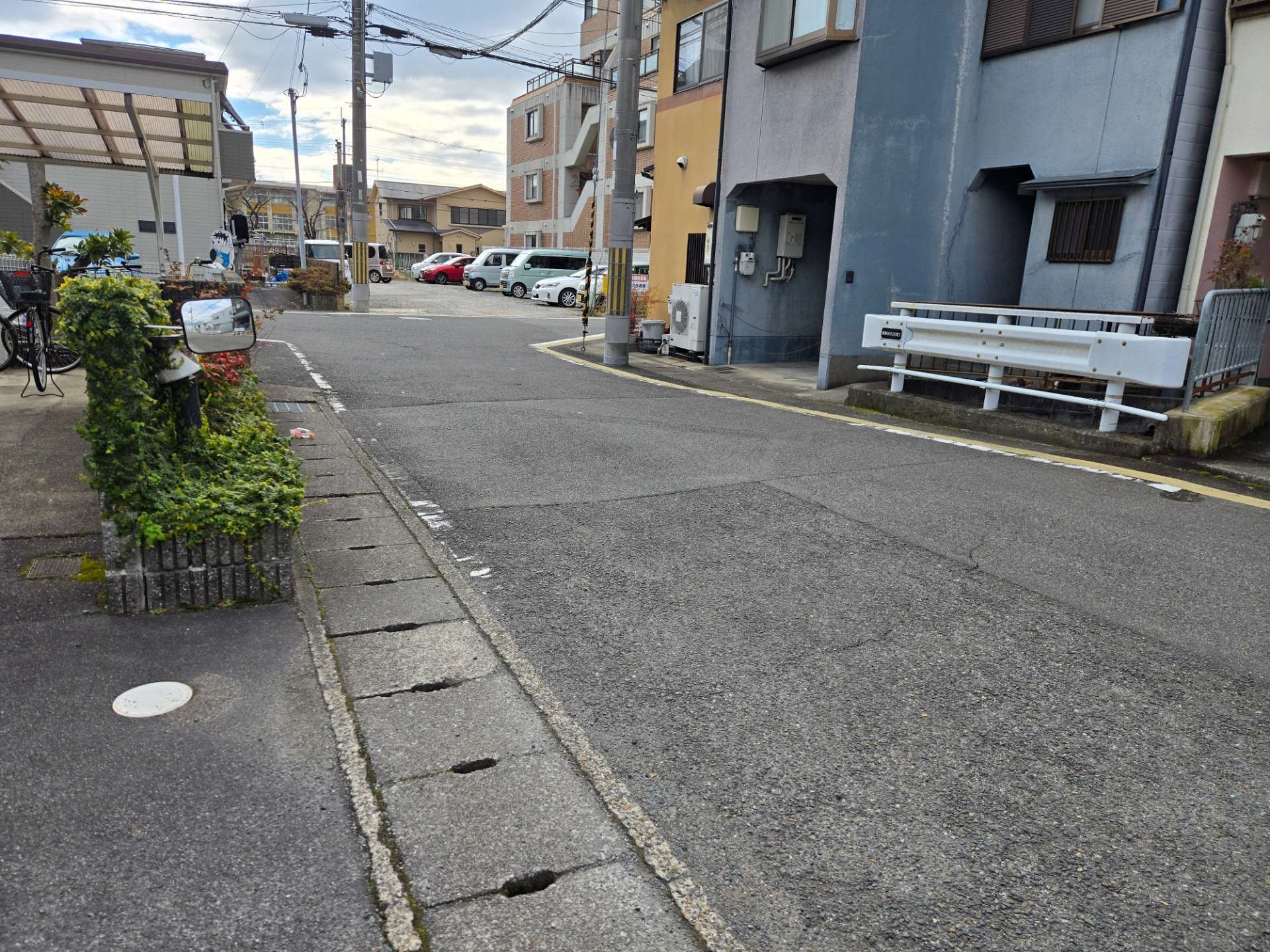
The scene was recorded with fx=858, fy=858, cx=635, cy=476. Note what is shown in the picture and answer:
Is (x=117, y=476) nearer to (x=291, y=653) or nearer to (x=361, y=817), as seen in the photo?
(x=291, y=653)

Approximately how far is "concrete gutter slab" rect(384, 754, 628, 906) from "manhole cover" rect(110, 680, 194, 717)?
0.96 metres

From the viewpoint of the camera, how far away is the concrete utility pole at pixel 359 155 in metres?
21.6

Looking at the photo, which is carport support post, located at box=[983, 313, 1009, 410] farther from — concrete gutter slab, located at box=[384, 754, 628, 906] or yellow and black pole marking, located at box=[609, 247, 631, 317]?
concrete gutter slab, located at box=[384, 754, 628, 906]

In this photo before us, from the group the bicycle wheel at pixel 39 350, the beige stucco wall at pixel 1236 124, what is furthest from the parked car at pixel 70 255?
the beige stucco wall at pixel 1236 124

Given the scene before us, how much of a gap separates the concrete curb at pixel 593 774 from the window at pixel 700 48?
39.1ft

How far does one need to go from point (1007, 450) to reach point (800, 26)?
6.96 meters

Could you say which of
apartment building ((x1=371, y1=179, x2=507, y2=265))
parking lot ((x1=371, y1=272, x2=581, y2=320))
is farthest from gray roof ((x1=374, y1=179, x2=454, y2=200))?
parking lot ((x1=371, y1=272, x2=581, y2=320))

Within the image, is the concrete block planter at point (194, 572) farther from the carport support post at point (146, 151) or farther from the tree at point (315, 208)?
the tree at point (315, 208)

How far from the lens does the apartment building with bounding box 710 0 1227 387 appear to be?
893cm

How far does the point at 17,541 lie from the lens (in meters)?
4.31

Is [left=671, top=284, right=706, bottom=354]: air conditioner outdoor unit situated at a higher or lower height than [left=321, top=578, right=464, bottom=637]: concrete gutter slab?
higher

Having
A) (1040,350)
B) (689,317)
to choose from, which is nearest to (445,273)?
(689,317)

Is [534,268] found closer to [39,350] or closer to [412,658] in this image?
[39,350]

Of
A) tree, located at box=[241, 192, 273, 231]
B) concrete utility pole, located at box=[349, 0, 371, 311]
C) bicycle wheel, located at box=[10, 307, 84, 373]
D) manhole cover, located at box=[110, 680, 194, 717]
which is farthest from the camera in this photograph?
tree, located at box=[241, 192, 273, 231]
